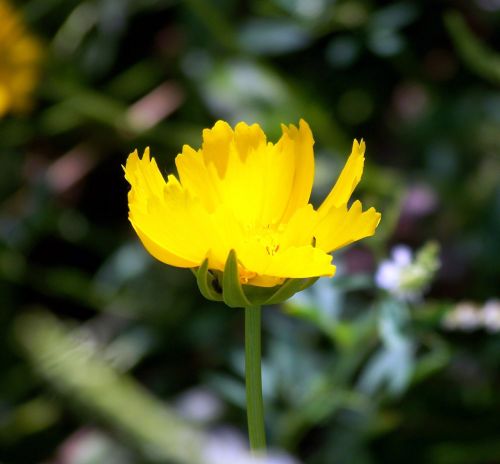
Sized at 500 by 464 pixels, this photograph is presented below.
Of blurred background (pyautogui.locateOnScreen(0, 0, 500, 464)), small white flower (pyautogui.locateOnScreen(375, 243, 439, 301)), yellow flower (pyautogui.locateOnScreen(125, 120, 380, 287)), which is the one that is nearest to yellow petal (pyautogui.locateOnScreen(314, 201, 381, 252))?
yellow flower (pyautogui.locateOnScreen(125, 120, 380, 287))

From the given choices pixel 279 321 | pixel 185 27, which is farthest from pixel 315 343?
pixel 185 27

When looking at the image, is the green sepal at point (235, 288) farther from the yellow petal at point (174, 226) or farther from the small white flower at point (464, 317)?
the small white flower at point (464, 317)

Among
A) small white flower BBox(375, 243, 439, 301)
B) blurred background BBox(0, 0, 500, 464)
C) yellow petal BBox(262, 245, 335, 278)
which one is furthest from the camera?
blurred background BBox(0, 0, 500, 464)

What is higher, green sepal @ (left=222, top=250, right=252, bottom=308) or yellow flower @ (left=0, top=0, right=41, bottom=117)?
yellow flower @ (left=0, top=0, right=41, bottom=117)

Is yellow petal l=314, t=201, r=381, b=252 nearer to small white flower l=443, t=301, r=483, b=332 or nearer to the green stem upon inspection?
the green stem

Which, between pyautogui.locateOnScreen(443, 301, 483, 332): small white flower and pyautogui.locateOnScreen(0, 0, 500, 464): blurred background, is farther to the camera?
pyautogui.locateOnScreen(0, 0, 500, 464): blurred background

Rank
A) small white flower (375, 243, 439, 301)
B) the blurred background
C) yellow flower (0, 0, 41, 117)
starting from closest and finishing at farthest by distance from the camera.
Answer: small white flower (375, 243, 439, 301) → the blurred background → yellow flower (0, 0, 41, 117)

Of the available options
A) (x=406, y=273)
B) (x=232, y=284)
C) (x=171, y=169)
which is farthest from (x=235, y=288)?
(x=171, y=169)

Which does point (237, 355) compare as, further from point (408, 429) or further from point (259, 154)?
point (259, 154)
